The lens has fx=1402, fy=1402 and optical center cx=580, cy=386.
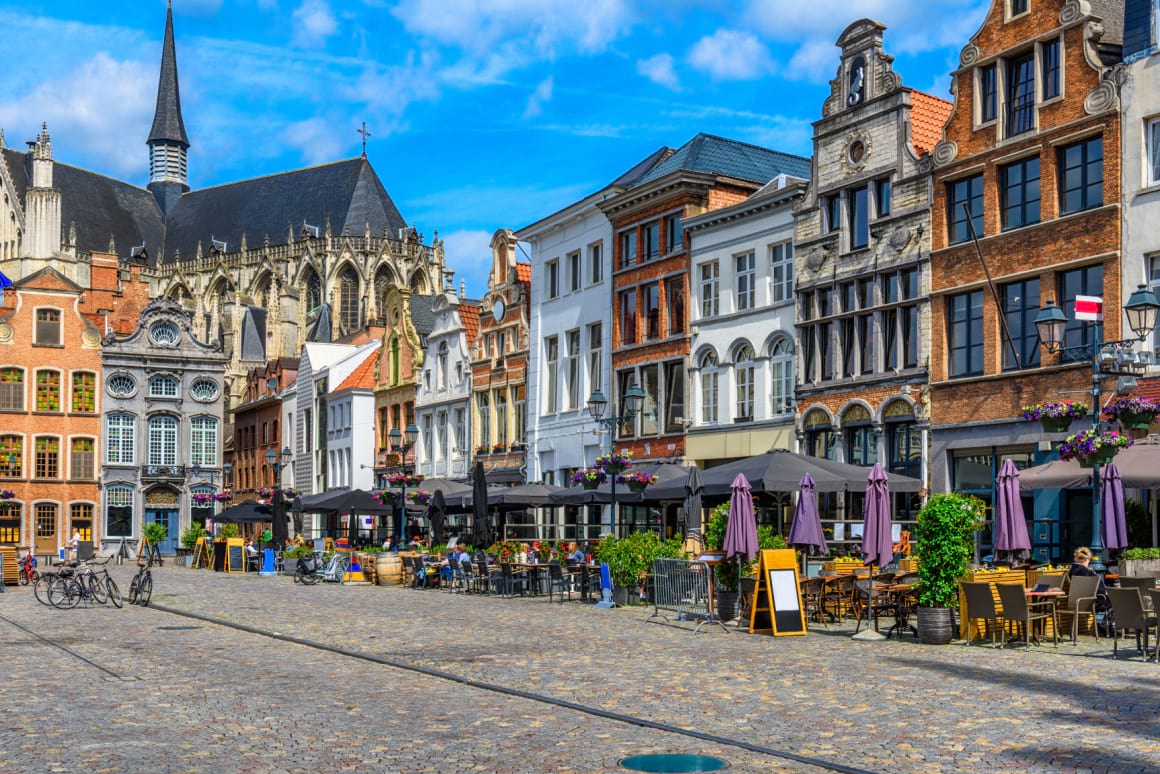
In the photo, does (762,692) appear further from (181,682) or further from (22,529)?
(22,529)

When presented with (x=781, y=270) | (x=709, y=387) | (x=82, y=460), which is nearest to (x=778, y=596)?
(x=781, y=270)

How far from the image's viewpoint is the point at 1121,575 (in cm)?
1823

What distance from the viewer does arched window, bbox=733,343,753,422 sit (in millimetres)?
36375

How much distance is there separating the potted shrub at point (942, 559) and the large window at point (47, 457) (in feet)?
196

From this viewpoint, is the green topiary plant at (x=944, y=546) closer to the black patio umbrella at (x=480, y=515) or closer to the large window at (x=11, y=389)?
the black patio umbrella at (x=480, y=515)

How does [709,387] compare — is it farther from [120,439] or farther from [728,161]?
[120,439]

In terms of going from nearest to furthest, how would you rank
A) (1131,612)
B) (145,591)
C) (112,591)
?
(1131,612)
(112,591)
(145,591)

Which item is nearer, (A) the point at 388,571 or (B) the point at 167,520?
(A) the point at 388,571

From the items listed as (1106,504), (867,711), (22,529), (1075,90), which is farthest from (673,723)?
(22,529)

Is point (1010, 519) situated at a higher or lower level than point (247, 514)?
higher

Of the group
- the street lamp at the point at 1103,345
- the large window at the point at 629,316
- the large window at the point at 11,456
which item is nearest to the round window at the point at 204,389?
the large window at the point at 11,456

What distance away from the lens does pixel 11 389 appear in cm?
6831

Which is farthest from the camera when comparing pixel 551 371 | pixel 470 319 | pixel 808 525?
pixel 470 319

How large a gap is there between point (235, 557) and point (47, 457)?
26797mm
